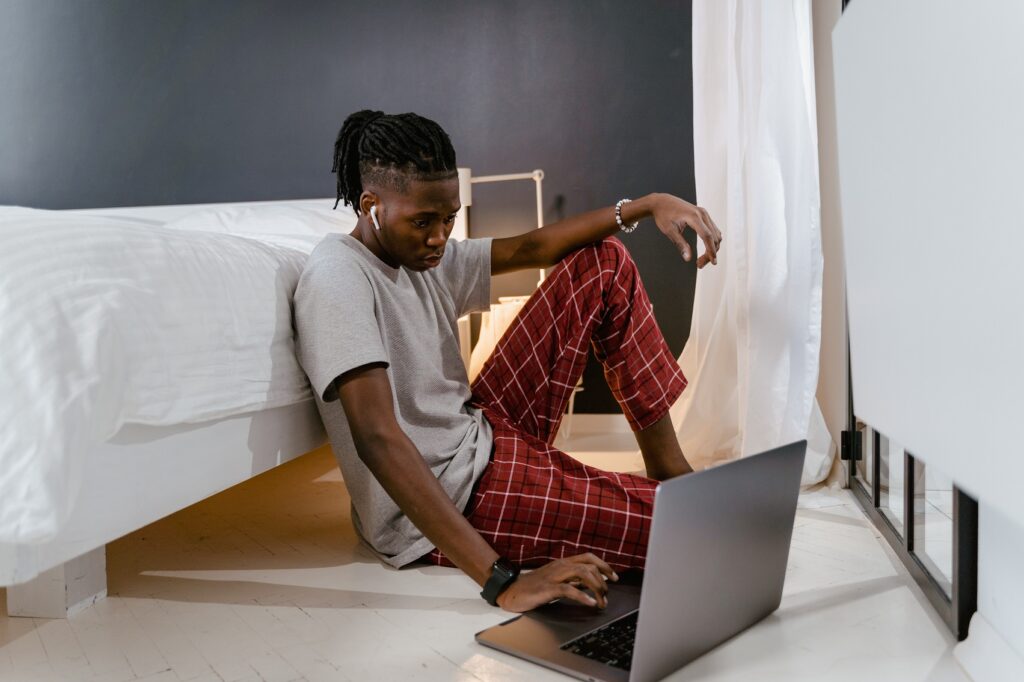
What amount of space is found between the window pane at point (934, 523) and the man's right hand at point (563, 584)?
1.58ft

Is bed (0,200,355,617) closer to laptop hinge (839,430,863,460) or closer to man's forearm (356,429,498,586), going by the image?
man's forearm (356,429,498,586)

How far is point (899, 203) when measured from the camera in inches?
36.7

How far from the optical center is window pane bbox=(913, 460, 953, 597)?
131cm

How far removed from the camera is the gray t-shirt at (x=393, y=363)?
1.45 metres

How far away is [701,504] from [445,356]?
2.48ft

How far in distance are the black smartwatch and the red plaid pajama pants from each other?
26 centimetres

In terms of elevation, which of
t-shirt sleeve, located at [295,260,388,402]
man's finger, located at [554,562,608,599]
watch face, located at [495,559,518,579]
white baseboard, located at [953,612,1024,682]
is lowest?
white baseboard, located at [953,612,1024,682]

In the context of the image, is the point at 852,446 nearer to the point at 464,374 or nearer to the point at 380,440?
the point at 464,374

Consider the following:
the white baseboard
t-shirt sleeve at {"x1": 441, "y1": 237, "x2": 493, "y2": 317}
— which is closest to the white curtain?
t-shirt sleeve at {"x1": 441, "y1": 237, "x2": 493, "y2": 317}

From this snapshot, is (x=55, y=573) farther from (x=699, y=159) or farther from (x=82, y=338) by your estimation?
(x=699, y=159)

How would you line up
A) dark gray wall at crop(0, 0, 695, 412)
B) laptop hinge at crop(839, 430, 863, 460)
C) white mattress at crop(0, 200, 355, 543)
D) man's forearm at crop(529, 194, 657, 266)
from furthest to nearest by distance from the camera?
dark gray wall at crop(0, 0, 695, 412) < laptop hinge at crop(839, 430, 863, 460) < man's forearm at crop(529, 194, 657, 266) < white mattress at crop(0, 200, 355, 543)

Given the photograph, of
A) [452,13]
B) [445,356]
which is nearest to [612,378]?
[445,356]

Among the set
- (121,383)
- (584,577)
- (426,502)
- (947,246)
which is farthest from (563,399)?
(947,246)

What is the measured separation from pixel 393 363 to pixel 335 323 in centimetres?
17
